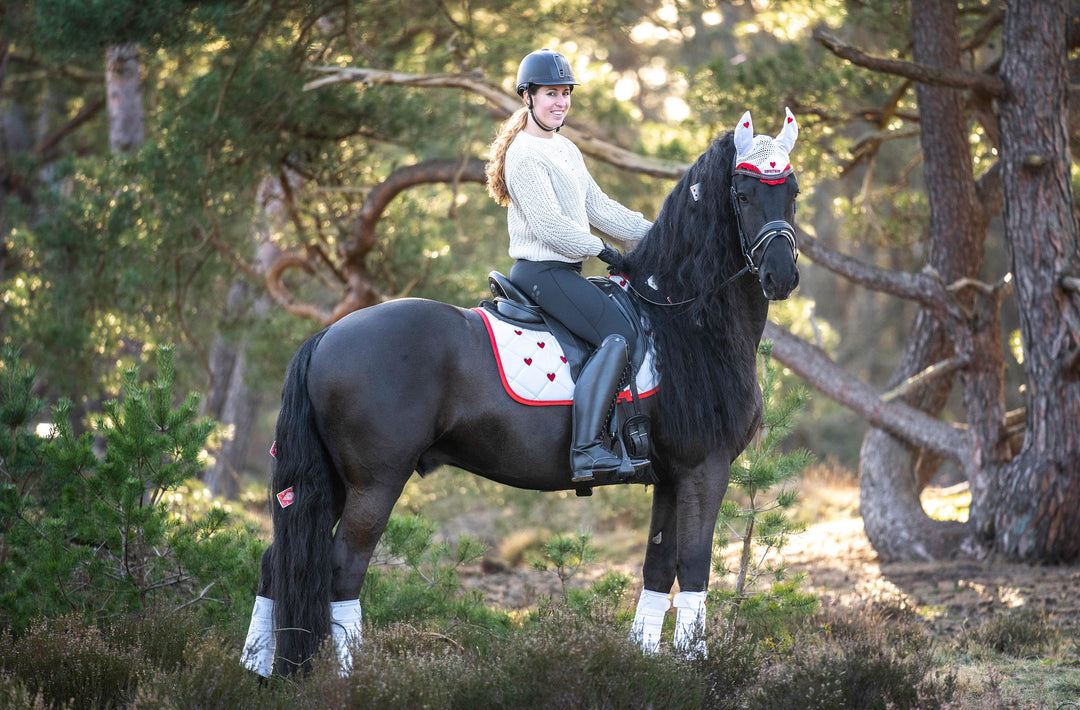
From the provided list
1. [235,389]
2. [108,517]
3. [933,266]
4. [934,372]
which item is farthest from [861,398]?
[235,389]

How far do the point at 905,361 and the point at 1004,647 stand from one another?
4282mm

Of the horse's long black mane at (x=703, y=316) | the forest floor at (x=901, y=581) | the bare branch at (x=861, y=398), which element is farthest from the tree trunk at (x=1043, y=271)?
the horse's long black mane at (x=703, y=316)

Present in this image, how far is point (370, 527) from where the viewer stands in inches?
150

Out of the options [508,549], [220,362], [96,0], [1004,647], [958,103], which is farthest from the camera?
[220,362]

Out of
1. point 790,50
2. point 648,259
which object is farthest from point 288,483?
point 790,50

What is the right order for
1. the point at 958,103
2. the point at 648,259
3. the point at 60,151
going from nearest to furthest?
1. the point at 648,259
2. the point at 958,103
3. the point at 60,151

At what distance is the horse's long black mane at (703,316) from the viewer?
13.3 ft

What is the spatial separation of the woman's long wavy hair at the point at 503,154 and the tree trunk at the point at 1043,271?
5114 mm

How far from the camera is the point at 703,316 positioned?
4.12 meters

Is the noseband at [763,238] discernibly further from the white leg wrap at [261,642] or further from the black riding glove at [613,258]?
the white leg wrap at [261,642]

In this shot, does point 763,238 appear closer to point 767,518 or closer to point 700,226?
point 700,226

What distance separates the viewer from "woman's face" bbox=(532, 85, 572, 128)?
13.5 ft

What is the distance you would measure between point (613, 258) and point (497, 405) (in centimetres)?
89

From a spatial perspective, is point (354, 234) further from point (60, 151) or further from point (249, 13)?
point (60, 151)
